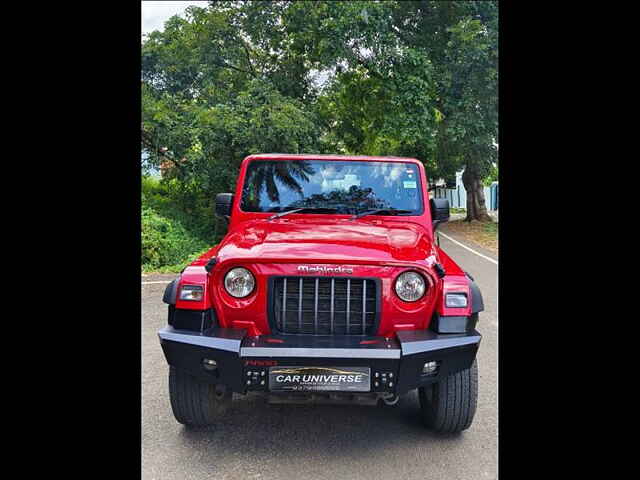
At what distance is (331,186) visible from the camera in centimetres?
468

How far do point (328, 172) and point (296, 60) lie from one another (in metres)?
14.2

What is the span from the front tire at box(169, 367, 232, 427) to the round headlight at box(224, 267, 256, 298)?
0.62m

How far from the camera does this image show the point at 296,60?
17.8 m

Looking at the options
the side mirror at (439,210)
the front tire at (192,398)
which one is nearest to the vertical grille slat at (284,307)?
the front tire at (192,398)

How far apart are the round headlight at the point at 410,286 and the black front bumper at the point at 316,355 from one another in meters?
0.24

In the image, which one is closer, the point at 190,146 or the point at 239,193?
the point at 239,193

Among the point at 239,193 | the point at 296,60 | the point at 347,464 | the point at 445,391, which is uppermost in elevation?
the point at 296,60

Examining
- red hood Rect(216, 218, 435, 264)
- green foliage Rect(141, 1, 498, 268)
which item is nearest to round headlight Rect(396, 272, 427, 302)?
red hood Rect(216, 218, 435, 264)

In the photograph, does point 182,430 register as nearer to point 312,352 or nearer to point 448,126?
point 312,352

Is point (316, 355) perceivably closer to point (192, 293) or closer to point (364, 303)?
point (364, 303)

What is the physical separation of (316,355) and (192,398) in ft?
3.43

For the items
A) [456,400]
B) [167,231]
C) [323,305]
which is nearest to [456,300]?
[456,400]

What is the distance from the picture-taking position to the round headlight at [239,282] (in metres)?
3.45

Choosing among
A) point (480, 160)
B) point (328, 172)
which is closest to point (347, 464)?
point (328, 172)
